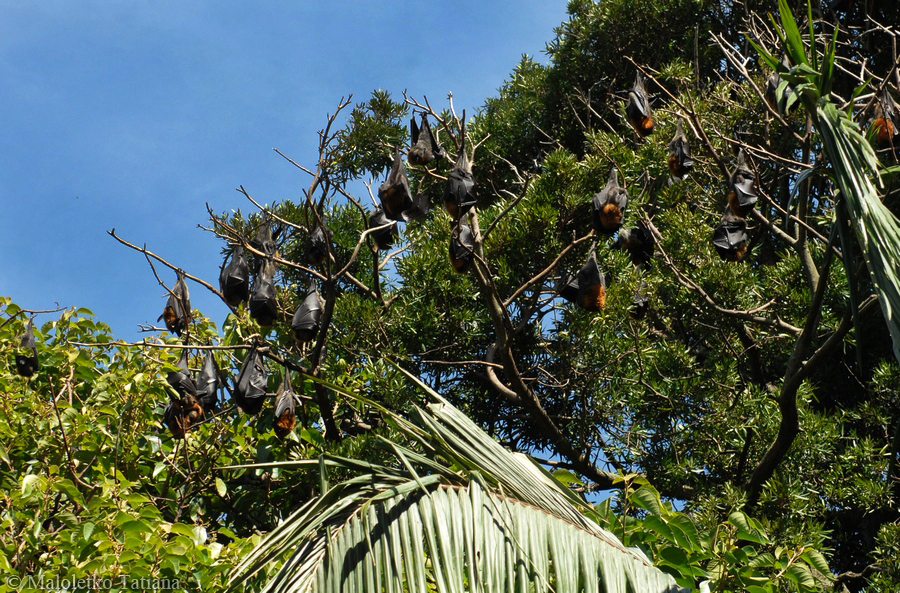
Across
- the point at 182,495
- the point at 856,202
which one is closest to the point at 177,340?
the point at 182,495

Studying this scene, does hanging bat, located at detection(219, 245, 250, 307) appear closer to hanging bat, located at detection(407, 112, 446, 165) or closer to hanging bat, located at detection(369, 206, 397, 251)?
hanging bat, located at detection(369, 206, 397, 251)

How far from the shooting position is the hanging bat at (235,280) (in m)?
6.23

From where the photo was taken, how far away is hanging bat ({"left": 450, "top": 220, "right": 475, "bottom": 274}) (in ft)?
18.5

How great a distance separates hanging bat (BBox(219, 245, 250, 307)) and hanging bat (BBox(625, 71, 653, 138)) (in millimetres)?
3322

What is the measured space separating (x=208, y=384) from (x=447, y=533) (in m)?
4.18

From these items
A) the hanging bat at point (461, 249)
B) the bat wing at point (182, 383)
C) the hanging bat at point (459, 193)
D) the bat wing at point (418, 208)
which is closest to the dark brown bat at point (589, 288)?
the hanging bat at point (461, 249)

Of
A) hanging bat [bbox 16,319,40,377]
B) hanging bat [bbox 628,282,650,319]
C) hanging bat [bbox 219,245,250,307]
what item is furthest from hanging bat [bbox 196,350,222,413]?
hanging bat [bbox 628,282,650,319]

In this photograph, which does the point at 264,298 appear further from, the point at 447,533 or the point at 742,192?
the point at 447,533

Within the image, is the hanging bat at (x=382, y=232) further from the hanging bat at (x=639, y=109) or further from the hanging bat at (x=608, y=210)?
the hanging bat at (x=639, y=109)

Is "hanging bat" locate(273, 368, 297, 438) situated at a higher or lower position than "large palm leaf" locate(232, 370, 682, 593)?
higher

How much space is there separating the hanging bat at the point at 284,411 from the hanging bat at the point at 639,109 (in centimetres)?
368

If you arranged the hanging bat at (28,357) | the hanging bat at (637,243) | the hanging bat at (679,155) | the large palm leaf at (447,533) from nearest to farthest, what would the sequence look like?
the large palm leaf at (447,533)
the hanging bat at (28,357)
the hanging bat at (679,155)
the hanging bat at (637,243)

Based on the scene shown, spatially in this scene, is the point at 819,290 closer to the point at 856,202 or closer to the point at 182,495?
the point at 856,202

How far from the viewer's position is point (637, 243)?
6.89 metres
